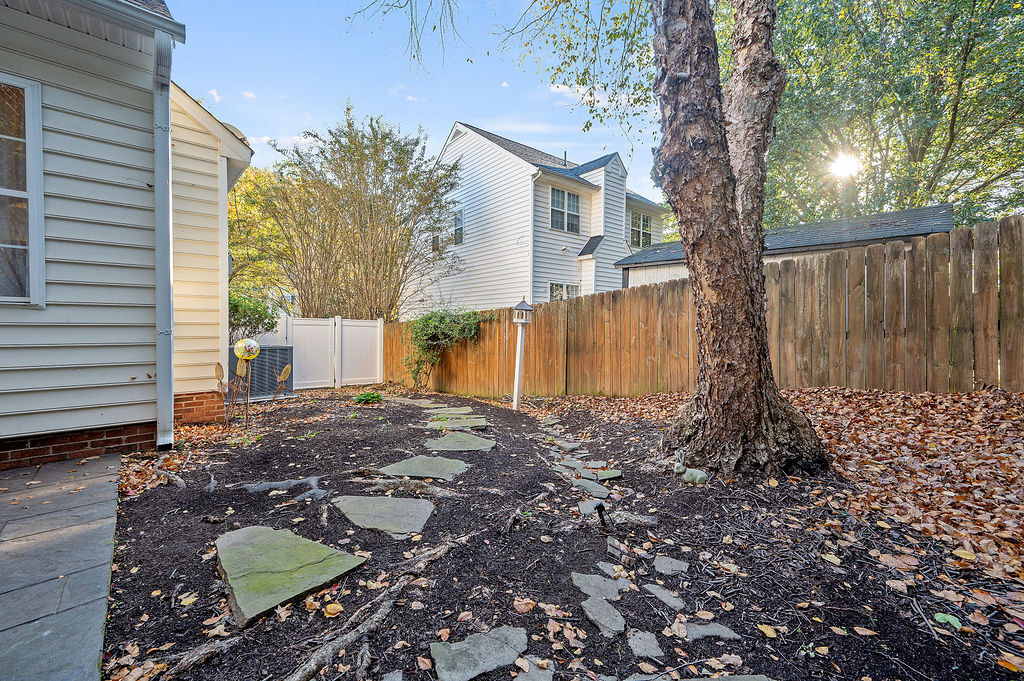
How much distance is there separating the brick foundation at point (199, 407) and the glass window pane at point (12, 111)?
251 centimetres

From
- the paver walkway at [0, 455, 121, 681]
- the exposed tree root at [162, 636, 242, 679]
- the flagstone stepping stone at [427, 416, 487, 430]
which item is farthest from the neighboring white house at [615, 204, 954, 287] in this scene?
the paver walkway at [0, 455, 121, 681]

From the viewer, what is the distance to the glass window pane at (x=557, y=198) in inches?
461

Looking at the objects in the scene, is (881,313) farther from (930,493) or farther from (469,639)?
(469,639)

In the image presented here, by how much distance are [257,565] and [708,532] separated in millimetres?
2070

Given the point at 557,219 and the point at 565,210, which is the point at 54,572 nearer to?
the point at 557,219

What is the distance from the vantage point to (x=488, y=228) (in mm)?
12398

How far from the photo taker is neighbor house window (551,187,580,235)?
11.7 metres

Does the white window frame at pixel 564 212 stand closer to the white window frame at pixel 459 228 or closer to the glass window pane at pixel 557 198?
the glass window pane at pixel 557 198

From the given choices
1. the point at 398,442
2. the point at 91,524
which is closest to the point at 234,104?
the point at 398,442

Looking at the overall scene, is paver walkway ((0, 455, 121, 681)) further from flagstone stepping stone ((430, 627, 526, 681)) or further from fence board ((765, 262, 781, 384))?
fence board ((765, 262, 781, 384))

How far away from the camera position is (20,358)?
2.85 m

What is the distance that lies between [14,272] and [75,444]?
123cm

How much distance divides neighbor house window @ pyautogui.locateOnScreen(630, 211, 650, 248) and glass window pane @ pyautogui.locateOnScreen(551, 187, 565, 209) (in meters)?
3.04

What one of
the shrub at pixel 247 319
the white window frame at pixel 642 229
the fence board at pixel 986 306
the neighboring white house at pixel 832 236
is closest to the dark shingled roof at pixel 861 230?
the neighboring white house at pixel 832 236
